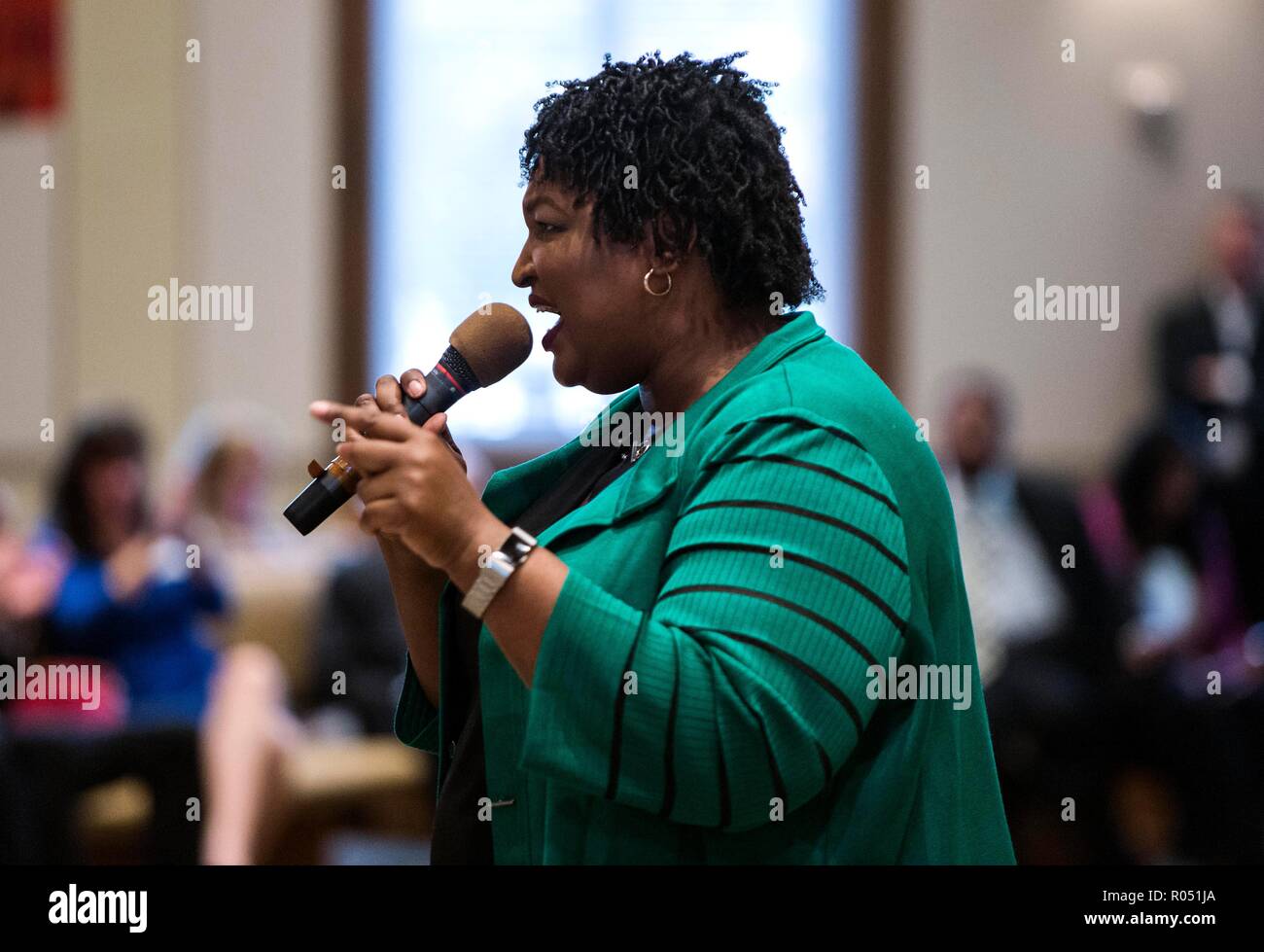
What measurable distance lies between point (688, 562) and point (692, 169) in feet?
1.19

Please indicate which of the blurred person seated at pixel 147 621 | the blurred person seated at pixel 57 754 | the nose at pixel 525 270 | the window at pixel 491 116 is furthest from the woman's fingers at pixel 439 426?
the window at pixel 491 116

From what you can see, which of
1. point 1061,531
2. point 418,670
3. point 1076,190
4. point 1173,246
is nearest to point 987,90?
point 1076,190

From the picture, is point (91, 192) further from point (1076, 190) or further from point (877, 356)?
point (1076, 190)

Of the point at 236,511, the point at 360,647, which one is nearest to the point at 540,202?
the point at 360,647

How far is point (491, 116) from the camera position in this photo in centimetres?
586

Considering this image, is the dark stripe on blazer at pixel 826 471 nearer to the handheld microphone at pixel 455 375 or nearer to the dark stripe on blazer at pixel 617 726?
the dark stripe on blazer at pixel 617 726

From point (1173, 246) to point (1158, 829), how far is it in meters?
2.53

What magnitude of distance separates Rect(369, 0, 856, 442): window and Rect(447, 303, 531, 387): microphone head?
13.9ft

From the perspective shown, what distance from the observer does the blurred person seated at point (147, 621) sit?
371cm

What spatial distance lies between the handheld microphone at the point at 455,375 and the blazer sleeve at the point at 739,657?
0.29 metres

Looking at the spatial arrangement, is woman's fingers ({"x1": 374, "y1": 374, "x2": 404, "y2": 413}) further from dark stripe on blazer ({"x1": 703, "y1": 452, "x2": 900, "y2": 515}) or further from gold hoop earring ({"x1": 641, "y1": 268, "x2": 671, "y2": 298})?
dark stripe on blazer ({"x1": 703, "y1": 452, "x2": 900, "y2": 515})

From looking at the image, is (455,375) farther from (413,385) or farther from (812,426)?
(812,426)

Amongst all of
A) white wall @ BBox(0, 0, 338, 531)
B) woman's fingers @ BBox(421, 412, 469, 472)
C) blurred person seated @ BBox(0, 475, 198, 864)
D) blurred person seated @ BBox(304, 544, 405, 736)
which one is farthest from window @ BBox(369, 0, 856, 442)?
woman's fingers @ BBox(421, 412, 469, 472)

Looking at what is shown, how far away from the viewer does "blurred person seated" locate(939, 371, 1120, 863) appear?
4.20 m
